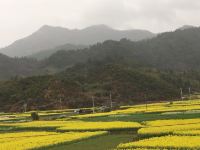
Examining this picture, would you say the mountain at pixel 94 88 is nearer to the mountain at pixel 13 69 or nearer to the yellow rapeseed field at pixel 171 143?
the mountain at pixel 13 69

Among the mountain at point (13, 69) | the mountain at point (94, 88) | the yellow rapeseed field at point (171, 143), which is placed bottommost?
the yellow rapeseed field at point (171, 143)

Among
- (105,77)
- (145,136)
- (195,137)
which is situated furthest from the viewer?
(105,77)

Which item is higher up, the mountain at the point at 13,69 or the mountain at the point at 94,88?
the mountain at the point at 13,69

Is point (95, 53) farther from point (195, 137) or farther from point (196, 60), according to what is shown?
point (195, 137)

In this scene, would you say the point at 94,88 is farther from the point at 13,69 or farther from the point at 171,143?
the point at 171,143

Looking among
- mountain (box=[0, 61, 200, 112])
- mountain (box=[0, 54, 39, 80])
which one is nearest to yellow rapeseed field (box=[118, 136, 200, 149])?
mountain (box=[0, 61, 200, 112])

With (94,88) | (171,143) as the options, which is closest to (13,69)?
(94,88)

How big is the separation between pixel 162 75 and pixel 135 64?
26.0 m

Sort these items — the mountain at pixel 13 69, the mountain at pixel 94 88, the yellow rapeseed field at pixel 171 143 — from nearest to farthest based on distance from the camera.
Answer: the yellow rapeseed field at pixel 171 143 → the mountain at pixel 94 88 → the mountain at pixel 13 69

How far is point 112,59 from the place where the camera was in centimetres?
15362

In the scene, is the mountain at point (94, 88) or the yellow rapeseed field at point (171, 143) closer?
the yellow rapeseed field at point (171, 143)

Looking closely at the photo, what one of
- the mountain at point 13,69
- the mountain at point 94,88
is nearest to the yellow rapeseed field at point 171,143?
the mountain at point 94,88

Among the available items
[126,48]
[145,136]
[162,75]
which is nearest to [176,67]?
[126,48]

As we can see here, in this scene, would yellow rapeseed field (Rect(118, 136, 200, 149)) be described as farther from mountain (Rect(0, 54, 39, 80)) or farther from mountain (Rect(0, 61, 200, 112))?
mountain (Rect(0, 54, 39, 80))
